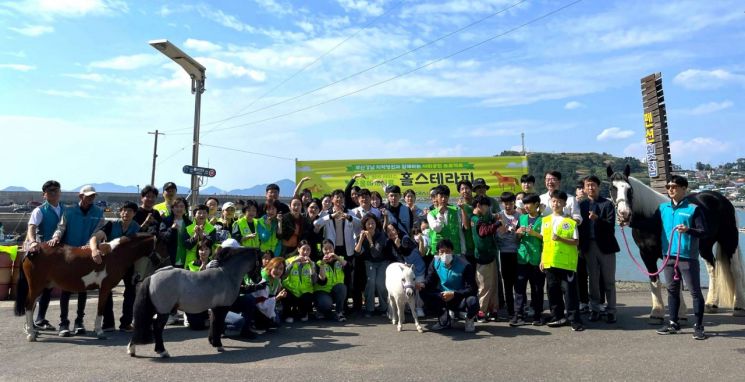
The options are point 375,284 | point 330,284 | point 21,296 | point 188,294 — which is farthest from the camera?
point 375,284

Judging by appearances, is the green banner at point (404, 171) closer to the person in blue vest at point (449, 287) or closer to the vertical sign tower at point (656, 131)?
the vertical sign tower at point (656, 131)

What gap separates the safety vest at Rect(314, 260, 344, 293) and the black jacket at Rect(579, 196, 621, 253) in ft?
11.9

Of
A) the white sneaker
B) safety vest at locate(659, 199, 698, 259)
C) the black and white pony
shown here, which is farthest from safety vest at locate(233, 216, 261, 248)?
safety vest at locate(659, 199, 698, 259)

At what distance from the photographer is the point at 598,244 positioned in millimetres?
6676

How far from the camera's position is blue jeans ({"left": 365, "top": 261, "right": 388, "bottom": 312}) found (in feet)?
23.7

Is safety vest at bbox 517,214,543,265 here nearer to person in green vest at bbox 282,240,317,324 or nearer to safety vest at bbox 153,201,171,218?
person in green vest at bbox 282,240,317,324

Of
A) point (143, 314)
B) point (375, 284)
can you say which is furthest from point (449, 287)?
point (143, 314)

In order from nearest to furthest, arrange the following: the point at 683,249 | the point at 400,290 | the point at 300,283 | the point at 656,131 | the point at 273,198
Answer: the point at 683,249, the point at 400,290, the point at 300,283, the point at 273,198, the point at 656,131

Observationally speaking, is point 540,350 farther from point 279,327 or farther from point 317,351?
point 279,327

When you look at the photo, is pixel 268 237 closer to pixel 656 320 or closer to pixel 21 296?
pixel 21 296

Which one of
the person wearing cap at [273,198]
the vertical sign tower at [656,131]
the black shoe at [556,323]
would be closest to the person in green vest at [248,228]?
the person wearing cap at [273,198]

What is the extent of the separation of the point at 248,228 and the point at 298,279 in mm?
1140

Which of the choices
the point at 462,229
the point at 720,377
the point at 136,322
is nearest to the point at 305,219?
the point at 462,229

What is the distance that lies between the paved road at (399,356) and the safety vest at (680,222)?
1053 mm
